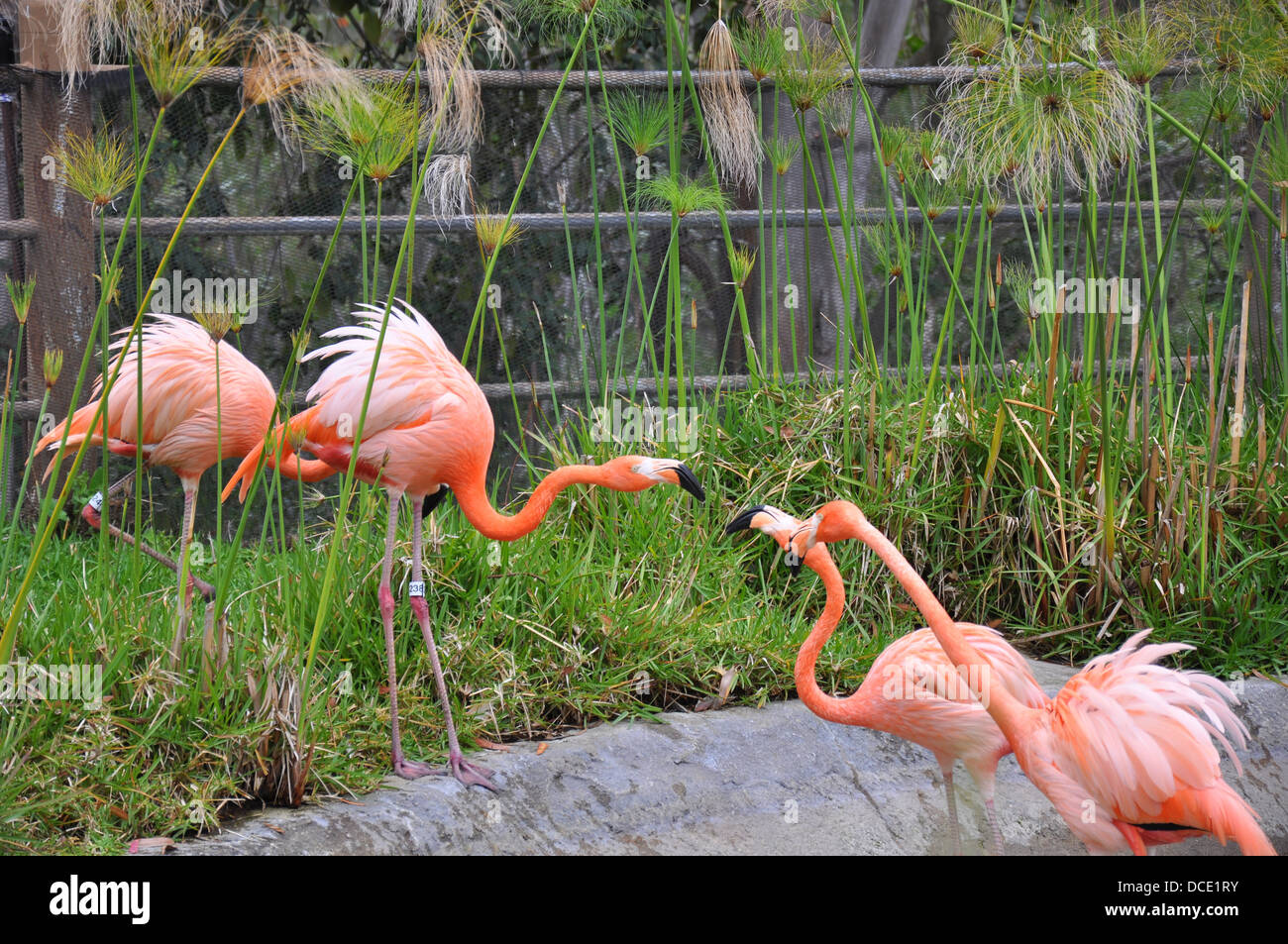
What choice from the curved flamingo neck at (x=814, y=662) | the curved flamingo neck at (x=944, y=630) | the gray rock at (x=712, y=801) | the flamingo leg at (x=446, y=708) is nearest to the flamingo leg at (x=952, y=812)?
the gray rock at (x=712, y=801)

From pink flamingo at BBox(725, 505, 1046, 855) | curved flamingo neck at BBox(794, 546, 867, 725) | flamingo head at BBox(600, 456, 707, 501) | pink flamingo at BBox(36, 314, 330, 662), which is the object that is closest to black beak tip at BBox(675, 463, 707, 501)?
flamingo head at BBox(600, 456, 707, 501)

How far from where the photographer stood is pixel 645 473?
8.75ft

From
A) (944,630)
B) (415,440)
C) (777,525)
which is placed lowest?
(944,630)

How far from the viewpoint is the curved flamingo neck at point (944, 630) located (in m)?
2.10

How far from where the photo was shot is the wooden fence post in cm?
402

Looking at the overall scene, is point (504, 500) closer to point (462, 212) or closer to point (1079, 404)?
point (462, 212)

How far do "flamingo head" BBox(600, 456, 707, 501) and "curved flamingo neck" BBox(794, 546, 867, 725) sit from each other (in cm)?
32

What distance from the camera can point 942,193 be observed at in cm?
392

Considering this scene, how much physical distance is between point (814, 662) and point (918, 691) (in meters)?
0.23

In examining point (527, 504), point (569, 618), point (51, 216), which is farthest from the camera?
point (51, 216)

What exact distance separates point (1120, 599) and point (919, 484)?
0.71 m

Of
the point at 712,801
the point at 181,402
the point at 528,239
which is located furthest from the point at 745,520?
the point at 528,239

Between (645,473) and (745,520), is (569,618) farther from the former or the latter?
(745,520)

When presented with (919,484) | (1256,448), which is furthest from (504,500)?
(1256,448)
